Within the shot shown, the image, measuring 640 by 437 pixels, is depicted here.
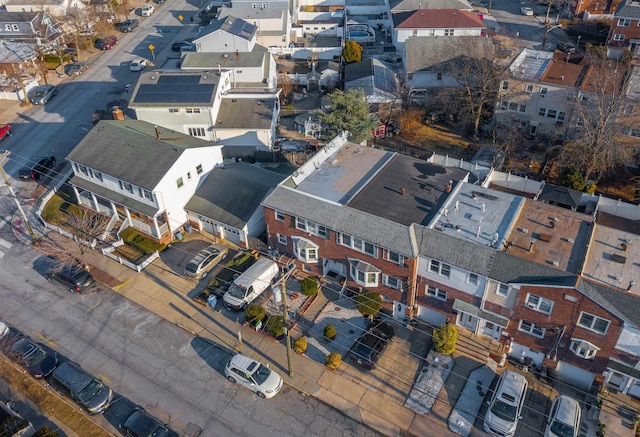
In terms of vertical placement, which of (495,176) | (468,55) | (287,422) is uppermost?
(468,55)

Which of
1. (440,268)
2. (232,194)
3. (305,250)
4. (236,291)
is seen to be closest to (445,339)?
(440,268)

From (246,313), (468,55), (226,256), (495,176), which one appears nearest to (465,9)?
(468,55)

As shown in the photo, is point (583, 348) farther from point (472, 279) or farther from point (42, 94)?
point (42, 94)

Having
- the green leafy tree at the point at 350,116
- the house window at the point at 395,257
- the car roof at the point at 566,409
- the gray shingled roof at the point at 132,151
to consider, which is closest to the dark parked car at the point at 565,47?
the green leafy tree at the point at 350,116

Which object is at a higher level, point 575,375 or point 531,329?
point 531,329

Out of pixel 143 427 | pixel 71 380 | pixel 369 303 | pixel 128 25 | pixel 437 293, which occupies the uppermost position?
pixel 128 25

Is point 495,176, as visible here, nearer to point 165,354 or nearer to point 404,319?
point 404,319

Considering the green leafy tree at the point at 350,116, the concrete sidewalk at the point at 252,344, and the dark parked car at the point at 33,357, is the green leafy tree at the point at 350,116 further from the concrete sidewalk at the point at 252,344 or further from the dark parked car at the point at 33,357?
the dark parked car at the point at 33,357
